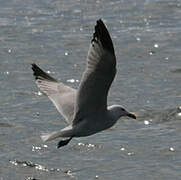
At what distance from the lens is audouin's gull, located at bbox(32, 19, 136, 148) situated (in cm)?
1088

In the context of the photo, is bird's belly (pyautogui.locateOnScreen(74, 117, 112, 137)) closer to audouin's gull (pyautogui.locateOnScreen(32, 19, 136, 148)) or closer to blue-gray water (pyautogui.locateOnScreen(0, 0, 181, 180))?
audouin's gull (pyautogui.locateOnScreen(32, 19, 136, 148))

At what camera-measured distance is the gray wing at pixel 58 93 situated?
1248 centimetres

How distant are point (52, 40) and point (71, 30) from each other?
1.19m

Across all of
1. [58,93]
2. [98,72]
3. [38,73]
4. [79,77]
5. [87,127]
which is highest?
[98,72]

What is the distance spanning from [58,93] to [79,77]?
19.7ft

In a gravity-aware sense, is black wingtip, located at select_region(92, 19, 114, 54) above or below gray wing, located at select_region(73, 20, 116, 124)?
above

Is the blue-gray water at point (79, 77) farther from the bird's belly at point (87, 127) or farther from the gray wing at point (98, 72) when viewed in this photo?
the gray wing at point (98, 72)

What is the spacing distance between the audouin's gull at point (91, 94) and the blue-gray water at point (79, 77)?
6.12 ft

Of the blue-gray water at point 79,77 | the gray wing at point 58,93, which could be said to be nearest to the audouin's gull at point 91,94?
the gray wing at point 58,93

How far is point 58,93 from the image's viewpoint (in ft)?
42.4

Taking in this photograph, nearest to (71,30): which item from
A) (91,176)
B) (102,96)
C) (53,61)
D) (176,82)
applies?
(53,61)

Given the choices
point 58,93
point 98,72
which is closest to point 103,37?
point 98,72

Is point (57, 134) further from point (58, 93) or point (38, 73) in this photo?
point (38, 73)

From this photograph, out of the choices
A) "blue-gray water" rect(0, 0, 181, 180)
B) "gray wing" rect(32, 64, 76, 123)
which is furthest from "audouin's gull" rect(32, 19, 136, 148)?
"blue-gray water" rect(0, 0, 181, 180)
